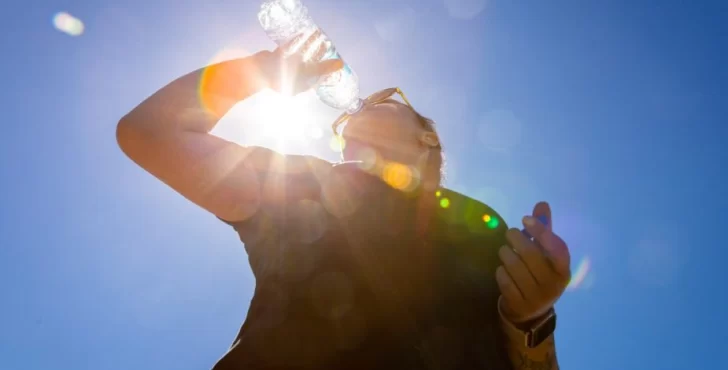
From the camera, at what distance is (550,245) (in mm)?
1602

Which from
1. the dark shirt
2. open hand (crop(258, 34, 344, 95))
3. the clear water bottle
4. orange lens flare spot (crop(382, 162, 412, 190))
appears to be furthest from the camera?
the clear water bottle

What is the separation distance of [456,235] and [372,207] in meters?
0.50

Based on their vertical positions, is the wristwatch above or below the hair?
below

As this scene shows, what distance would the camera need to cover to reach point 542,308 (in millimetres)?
1742

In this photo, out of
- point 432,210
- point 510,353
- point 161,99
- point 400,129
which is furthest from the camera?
point 400,129

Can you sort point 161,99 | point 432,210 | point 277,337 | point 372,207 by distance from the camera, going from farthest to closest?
point 432,210, point 372,207, point 161,99, point 277,337

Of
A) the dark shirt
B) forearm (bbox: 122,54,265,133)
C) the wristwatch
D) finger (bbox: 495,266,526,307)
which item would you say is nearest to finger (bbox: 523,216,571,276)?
finger (bbox: 495,266,526,307)

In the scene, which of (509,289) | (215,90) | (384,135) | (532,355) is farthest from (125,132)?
(532,355)

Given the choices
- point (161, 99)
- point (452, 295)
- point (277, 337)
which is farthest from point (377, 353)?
point (161, 99)

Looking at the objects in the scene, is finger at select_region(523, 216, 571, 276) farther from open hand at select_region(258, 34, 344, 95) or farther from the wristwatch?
open hand at select_region(258, 34, 344, 95)

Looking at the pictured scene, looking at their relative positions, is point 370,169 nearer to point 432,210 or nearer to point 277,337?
point 432,210

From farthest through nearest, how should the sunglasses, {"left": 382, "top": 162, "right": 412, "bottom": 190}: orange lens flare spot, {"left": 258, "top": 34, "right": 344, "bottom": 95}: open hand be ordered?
the sunglasses → {"left": 382, "top": 162, "right": 412, "bottom": 190}: orange lens flare spot → {"left": 258, "top": 34, "right": 344, "bottom": 95}: open hand

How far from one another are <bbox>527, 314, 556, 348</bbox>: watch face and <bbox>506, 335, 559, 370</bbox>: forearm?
93 mm

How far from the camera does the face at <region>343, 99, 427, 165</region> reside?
10.1 ft
